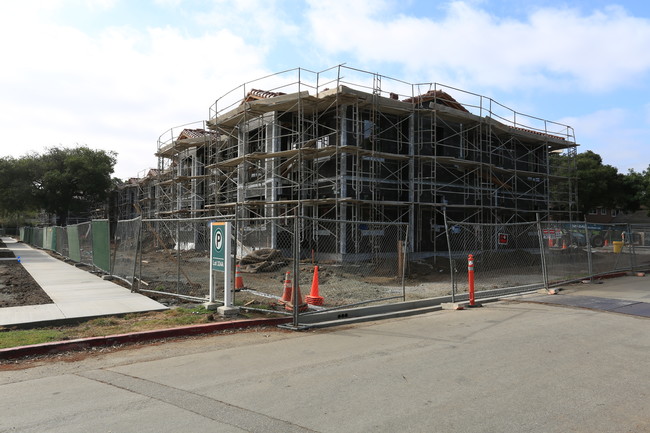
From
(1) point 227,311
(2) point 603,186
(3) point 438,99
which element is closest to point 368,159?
(3) point 438,99

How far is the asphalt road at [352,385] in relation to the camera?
13.0ft

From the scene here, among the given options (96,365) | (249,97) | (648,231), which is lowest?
(96,365)

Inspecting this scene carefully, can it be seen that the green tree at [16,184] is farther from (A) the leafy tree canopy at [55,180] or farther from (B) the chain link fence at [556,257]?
(B) the chain link fence at [556,257]

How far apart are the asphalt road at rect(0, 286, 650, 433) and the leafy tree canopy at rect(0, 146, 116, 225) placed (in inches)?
1838

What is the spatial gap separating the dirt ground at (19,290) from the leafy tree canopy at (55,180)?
3260 cm

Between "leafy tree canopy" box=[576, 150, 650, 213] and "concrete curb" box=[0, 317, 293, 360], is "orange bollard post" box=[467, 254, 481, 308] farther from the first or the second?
"leafy tree canopy" box=[576, 150, 650, 213]

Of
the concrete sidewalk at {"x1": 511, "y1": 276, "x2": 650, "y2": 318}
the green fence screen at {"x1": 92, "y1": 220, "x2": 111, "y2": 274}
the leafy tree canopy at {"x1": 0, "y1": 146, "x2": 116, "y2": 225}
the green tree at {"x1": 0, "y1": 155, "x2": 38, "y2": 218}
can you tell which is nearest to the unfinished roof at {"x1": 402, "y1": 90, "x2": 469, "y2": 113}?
the concrete sidewalk at {"x1": 511, "y1": 276, "x2": 650, "y2": 318}

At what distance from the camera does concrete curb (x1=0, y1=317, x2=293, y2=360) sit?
645cm

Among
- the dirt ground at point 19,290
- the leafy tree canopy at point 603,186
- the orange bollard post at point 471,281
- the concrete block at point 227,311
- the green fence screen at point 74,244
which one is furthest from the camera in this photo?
the leafy tree canopy at point 603,186

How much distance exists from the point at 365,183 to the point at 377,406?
16.9 m

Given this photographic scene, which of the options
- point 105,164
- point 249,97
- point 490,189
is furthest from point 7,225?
point 490,189

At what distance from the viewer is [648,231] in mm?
18562

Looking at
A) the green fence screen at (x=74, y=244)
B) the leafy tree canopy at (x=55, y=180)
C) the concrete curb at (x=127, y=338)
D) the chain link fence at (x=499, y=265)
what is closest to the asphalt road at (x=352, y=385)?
the concrete curb at (x=127, y=338)

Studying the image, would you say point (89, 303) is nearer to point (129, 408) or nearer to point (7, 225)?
point (129, 408)
